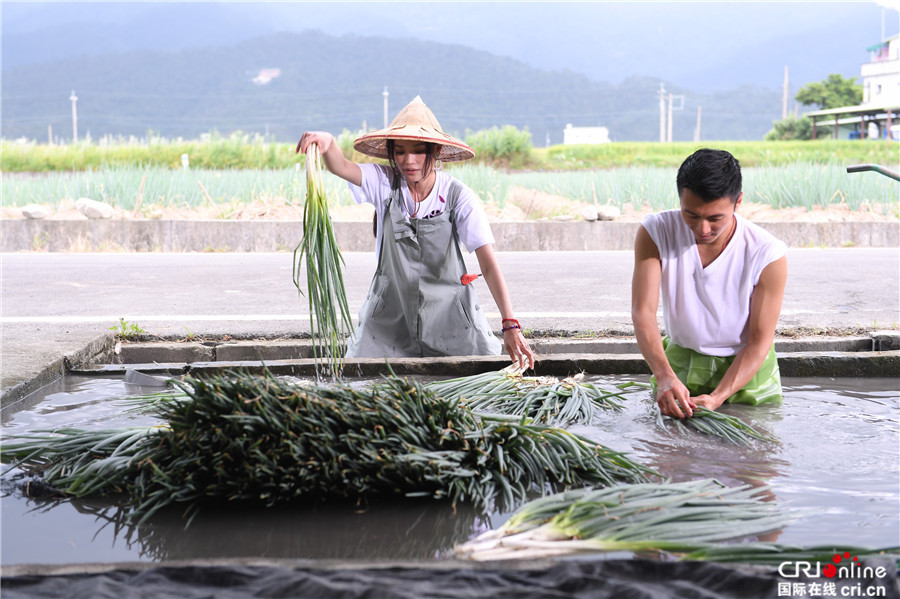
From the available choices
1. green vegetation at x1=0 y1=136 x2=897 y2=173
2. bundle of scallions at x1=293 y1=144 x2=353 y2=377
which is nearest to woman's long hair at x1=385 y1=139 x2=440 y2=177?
bundle of scallions at x1=293 y1=144 x2=353 y2=377

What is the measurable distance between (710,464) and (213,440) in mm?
1423

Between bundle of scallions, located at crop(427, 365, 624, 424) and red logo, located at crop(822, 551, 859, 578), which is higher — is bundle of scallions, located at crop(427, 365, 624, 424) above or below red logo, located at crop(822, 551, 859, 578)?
above

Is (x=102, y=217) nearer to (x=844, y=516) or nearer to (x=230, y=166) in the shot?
(x=230, y=166)

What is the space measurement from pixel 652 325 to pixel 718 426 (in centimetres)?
48

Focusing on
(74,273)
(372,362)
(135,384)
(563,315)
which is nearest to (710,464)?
(372,362)

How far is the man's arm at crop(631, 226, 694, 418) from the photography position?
302 cm

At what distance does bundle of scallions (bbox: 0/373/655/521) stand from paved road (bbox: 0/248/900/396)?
130cm

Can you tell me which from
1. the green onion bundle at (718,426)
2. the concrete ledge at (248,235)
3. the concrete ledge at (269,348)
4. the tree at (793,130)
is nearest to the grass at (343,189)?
the concrete ledge at (248,235)

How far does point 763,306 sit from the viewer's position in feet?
10.5

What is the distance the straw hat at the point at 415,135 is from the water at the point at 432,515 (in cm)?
142

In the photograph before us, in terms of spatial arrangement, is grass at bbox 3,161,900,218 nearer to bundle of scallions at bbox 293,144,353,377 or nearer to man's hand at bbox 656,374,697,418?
bundle of scallions at bbox 293,144,353,377

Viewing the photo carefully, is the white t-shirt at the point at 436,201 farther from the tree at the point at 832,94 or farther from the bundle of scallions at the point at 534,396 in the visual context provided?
the tree at the point at 832,94

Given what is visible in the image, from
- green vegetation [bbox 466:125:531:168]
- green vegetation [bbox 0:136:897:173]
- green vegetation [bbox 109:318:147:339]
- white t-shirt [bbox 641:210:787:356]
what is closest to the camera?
white t-shirt [bbox 641:210:787:356]

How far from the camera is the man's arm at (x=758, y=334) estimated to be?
3.15 meters
